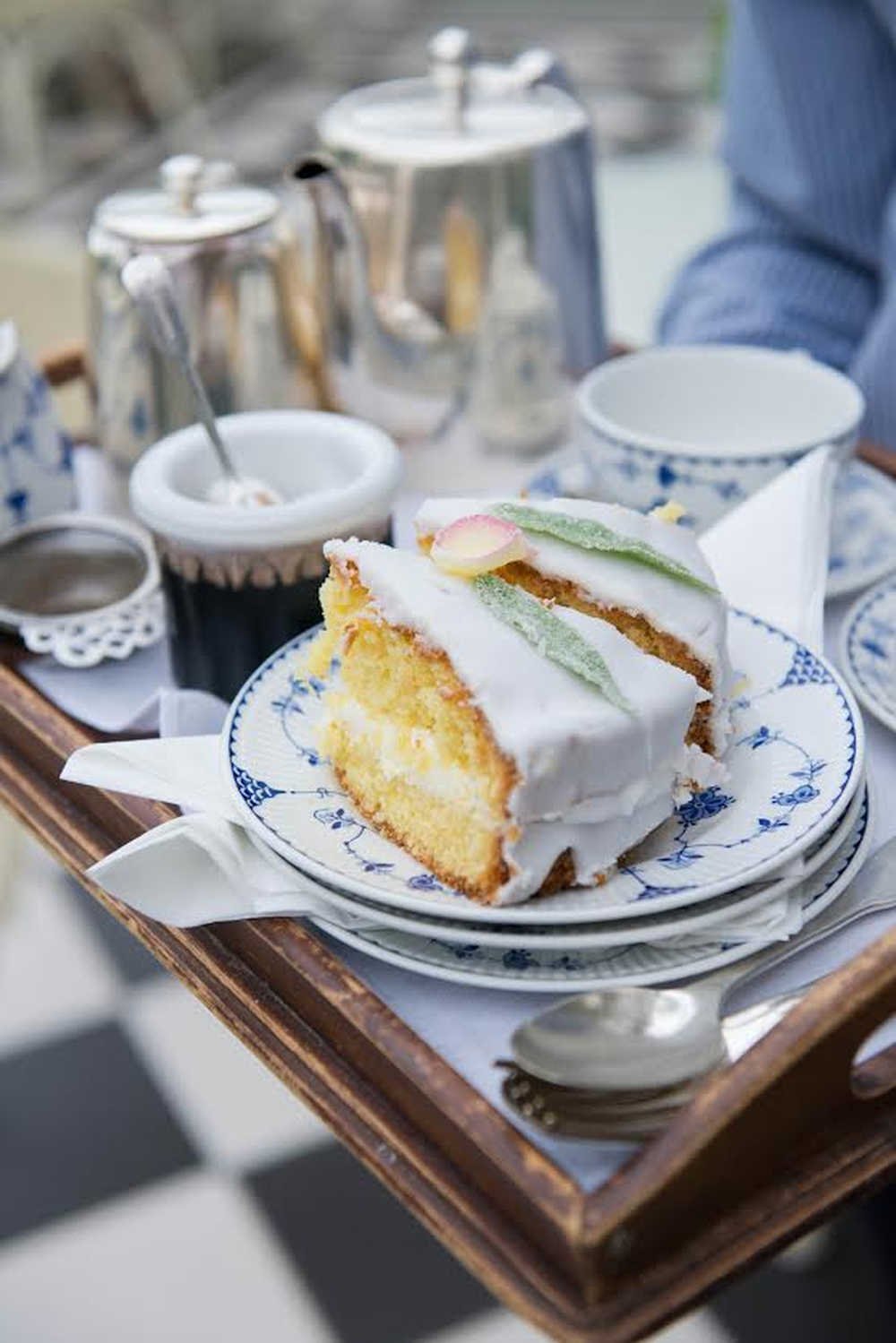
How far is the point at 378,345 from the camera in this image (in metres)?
0.91

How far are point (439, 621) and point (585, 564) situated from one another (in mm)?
77

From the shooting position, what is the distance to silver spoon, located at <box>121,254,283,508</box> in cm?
72

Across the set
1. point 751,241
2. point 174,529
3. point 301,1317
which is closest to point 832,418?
point 174,529

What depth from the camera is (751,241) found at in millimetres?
1274

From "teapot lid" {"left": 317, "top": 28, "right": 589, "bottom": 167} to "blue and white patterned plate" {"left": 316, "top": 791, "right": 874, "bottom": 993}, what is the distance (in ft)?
1.60

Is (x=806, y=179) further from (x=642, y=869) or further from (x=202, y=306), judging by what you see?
(x=642, y=869)

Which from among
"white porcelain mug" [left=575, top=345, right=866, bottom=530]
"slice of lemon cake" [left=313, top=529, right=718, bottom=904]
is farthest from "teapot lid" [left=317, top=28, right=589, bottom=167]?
"slice of lemon cake" [left=313, top=529, right=718, bottom=904]

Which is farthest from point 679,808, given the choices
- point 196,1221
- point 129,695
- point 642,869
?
point 196,1221

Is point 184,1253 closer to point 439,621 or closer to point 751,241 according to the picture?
point 439,621

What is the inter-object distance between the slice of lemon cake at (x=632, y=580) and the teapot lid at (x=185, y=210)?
0.93 ft

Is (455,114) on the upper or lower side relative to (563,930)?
upper

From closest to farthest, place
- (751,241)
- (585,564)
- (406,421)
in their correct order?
(585,564)
(406,421)
(751,241)

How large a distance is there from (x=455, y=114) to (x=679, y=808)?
0.48 meters

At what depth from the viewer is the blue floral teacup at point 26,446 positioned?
0.82 m
